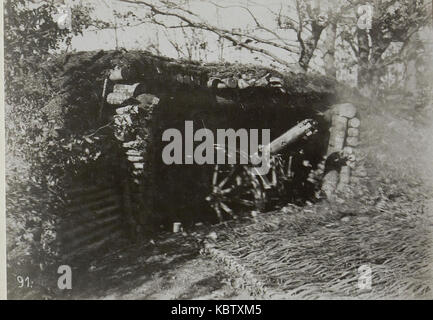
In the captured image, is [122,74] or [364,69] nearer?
[122,74]

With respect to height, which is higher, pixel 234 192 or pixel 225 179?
pixel 225 179

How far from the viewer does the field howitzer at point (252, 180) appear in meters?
4.79

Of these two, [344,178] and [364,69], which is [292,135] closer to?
[344,178]

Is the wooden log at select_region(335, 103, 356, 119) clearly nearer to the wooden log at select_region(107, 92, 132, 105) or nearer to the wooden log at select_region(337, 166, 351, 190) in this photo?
the wooden log at select_region(337, 166, 351, 190)

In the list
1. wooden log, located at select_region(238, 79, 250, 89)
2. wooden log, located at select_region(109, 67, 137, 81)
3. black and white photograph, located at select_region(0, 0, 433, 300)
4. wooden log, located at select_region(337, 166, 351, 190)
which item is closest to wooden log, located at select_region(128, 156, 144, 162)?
black and white photograph, located at select_region(0, 0, 433, 300)

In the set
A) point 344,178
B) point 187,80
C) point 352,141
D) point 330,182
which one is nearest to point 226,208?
point 330,182

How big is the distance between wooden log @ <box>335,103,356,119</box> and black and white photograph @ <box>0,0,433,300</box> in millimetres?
12

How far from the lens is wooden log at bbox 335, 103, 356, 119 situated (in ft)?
15.8

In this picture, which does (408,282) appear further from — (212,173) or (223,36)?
(223,36)

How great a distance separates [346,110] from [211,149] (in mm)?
1627

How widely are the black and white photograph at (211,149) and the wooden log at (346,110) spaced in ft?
0.04

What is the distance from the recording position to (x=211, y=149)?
447cm

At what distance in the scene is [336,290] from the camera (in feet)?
13.5

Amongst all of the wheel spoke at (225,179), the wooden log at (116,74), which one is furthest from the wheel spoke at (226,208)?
the wooden log at (116,74)
